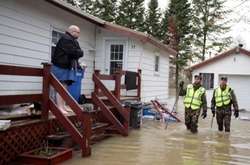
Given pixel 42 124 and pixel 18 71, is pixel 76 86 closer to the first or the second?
pixel 42 124

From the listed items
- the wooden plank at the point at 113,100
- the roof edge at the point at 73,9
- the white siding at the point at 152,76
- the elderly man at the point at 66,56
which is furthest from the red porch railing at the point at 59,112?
the white siding at the point at 152,76

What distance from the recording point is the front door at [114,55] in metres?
14.3

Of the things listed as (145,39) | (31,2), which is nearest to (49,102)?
(31,2)

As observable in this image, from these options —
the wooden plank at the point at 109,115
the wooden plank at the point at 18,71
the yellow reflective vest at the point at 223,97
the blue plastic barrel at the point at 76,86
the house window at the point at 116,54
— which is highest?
the house window at the point at 116,54

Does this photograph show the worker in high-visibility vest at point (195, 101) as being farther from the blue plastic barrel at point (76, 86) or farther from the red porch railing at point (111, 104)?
the blue plastic barrel at point (76, 86)

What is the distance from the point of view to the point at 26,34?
9852 millimetres

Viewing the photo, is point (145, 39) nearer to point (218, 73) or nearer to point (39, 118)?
point (39, 118)

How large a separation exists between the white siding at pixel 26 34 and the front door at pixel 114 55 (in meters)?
2.62

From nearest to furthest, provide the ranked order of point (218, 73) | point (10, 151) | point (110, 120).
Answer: point (10, 151)
point (110, 120)
point (218, 73)

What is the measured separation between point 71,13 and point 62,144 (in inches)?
215

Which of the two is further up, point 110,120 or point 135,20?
point 135,20

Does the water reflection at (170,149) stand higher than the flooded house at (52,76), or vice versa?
the flooded house at (52,76)

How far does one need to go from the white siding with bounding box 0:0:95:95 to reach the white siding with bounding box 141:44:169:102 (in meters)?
4.29

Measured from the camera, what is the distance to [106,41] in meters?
14.3
